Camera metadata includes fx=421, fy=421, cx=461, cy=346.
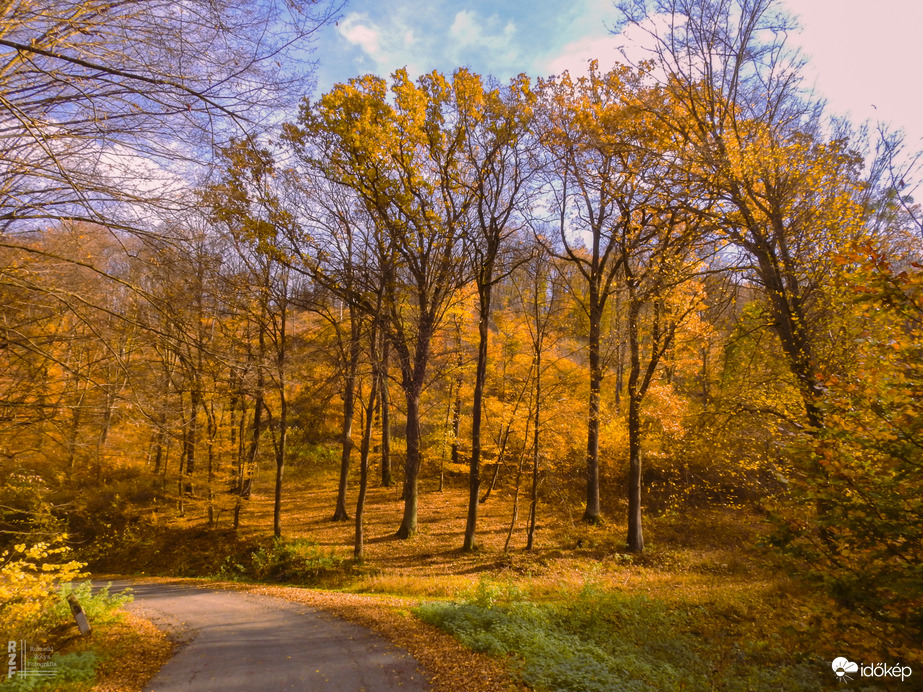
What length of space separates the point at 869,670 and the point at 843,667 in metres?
0.41

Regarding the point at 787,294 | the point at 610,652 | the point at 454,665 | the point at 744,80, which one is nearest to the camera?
the point at 454,665

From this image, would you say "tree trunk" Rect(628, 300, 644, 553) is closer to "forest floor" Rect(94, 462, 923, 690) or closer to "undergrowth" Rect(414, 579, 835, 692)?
"forest floor" Rect(94, 462, 923, 690)

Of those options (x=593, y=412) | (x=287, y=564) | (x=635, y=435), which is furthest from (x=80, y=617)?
(x=635, y=435)

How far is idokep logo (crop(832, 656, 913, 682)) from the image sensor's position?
152 inches

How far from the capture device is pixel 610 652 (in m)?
6.06

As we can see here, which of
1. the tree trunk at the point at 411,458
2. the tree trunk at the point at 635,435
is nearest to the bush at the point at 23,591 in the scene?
the tree trunk at the point at 411,458

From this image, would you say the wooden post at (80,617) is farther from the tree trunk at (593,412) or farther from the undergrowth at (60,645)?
the tree trunk at (593,412)

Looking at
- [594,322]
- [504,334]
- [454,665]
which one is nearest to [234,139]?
[454,665]

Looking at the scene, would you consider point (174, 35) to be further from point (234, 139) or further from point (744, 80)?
point (744, 80)

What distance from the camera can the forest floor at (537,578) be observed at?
5254mm

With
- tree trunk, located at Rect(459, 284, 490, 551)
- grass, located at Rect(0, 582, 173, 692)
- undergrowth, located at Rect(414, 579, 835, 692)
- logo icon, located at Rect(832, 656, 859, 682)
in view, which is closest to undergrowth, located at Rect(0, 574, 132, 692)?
grass, located at Rect(0, 582, 173, 692)

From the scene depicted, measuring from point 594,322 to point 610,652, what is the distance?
10.3m

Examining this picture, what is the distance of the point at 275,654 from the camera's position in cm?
592

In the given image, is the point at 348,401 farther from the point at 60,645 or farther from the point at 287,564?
the point at 60,645
